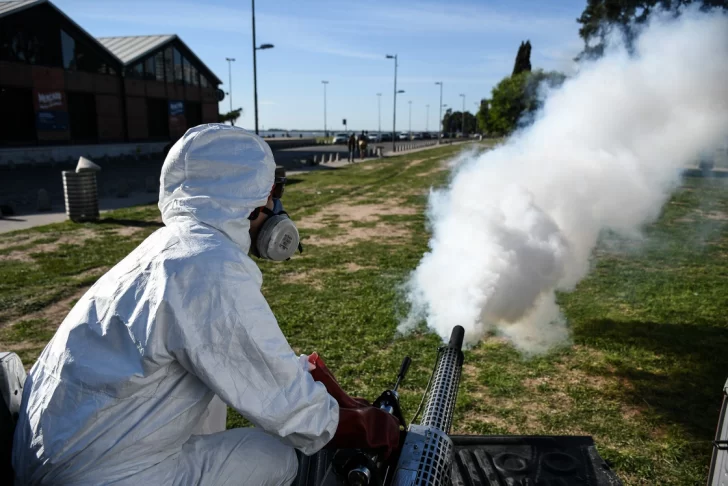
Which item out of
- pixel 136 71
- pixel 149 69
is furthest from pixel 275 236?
pixel 149 69

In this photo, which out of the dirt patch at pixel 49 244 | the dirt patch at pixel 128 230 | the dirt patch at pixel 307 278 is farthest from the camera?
the dirt patch at pixel 128 230

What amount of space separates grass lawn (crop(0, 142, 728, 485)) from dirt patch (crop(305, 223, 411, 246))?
6 cm

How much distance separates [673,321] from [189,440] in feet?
19.8

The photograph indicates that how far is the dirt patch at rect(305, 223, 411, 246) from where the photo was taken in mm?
11105

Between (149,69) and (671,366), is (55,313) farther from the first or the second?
(149,69)

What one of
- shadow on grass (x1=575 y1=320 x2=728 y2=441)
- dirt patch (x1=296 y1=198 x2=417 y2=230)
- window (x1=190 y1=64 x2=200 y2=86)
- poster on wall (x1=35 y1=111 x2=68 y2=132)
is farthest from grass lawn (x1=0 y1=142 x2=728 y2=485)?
window (x1=190 y1=64 x2=200 y2=86)

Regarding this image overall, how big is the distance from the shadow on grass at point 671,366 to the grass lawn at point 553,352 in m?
0.02

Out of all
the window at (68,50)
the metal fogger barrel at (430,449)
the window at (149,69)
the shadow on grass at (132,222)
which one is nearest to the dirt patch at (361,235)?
the shadow on grass at (132,222)

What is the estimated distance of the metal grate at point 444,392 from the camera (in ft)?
9.18

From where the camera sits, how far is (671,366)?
518cm

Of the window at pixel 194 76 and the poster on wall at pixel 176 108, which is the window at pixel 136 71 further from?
the window at pixel 194 76

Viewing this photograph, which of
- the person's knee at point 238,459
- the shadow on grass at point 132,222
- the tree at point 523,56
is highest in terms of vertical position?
the tree at point 523,56

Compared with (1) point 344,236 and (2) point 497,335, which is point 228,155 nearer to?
(2) point 497,335

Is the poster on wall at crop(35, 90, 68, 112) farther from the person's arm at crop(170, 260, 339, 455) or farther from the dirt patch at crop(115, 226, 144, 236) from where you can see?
the person's arm at crop(170, 260, 339, 455)
